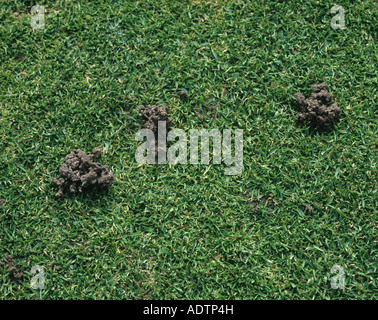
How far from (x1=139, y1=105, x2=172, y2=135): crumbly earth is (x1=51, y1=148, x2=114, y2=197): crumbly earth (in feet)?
1.76

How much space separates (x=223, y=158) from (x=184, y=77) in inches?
35.1

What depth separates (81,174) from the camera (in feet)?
13.4

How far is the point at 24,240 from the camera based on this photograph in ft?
13.3

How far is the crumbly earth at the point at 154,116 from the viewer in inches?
167

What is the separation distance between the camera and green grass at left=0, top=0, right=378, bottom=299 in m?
3.96

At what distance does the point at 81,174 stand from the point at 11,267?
3.31 feet

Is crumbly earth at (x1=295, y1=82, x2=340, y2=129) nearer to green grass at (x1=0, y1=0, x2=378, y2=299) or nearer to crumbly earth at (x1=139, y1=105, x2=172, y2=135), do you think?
green grass at (x1=0, y1=0, x2=378, y2=299)

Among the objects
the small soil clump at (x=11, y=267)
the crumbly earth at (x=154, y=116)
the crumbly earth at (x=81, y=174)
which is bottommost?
the small soil clump at (x=11, y=267)

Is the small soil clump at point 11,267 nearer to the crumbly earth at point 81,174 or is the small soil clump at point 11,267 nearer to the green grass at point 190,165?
the green grass at point 190,165

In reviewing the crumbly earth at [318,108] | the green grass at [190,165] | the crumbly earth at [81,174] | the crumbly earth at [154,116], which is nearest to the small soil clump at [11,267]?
the green grass at [190,165]

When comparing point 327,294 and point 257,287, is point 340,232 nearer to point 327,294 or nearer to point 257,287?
point 327,294

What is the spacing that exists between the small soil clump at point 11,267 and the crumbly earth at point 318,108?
113 inches

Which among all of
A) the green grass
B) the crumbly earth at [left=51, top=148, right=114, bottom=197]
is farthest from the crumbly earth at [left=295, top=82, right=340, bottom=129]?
the crumbly earth at [left=51, top=148, right=114, bottom=197]
